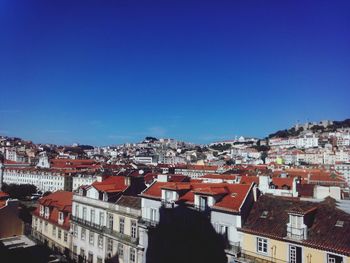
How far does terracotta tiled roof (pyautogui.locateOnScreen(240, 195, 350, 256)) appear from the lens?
72.3 ft

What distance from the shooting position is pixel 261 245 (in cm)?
2542

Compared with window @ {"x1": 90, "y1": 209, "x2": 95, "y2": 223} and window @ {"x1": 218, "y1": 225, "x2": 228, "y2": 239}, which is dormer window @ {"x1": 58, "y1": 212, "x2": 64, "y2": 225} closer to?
window @ {"x1": 90, "y1": 209, "x2": 95, "y2": 223}

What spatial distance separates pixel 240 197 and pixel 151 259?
10.3 meters

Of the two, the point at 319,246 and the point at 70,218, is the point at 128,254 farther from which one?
the point at 319,246

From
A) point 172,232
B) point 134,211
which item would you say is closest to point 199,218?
point 172,232

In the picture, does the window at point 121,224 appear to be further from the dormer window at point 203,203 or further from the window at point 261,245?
the window at point 261,245

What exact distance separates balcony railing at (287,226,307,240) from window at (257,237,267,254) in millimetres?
1929

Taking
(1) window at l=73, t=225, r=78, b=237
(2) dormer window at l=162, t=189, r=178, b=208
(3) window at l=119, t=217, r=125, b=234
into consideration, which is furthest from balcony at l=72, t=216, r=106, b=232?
(2) dormer window at l=162, t=189, r=178, b=208

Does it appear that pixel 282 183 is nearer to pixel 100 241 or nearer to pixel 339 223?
pixel 100 241

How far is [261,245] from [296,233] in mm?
2813

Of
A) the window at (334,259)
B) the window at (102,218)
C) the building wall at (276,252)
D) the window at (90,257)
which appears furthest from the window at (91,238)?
the window at (334,259)

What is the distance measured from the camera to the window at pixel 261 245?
25188 millimetres

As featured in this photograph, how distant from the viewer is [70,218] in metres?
44.2

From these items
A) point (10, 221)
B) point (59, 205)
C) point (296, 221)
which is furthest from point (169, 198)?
point (10, 221)
